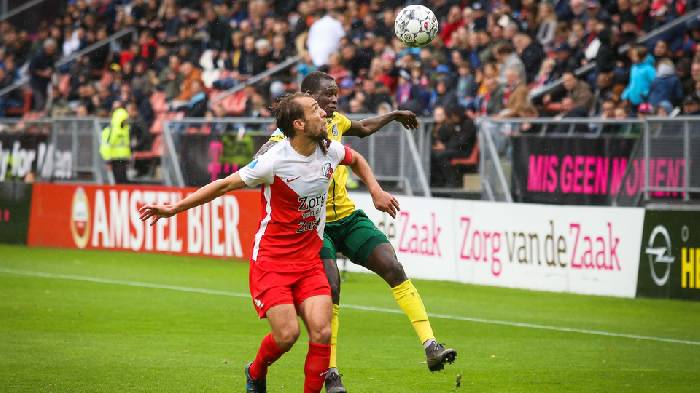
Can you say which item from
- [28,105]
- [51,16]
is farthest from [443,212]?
[51,16]

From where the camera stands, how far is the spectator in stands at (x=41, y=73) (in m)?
33.3

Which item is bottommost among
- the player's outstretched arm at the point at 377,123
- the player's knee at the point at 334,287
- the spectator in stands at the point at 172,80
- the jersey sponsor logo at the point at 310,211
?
the player's knee at the point at 334,287

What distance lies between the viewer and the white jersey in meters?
8.32

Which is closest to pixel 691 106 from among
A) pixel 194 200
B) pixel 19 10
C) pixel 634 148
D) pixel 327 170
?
pixel 634 148

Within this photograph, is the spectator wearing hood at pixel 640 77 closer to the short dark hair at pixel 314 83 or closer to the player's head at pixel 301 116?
the short dark hair at pixel 314 83

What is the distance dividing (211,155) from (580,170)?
301 inches

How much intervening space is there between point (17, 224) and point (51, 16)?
14773mm

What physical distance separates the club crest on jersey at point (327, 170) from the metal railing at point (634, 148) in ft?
28.0

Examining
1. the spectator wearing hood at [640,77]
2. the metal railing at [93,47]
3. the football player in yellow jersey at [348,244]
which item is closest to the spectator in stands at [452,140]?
the spectator wearing hood at [640,77]

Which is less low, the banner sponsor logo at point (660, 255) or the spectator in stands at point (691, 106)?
the spectator in stands at point (691, 106)

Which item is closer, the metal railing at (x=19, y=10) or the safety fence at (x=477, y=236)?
the safety fence at (x=477, y=236)

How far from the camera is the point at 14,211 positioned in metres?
26.0

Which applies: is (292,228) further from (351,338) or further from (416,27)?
(416,27)

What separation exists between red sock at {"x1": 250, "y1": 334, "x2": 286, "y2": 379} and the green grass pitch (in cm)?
108
